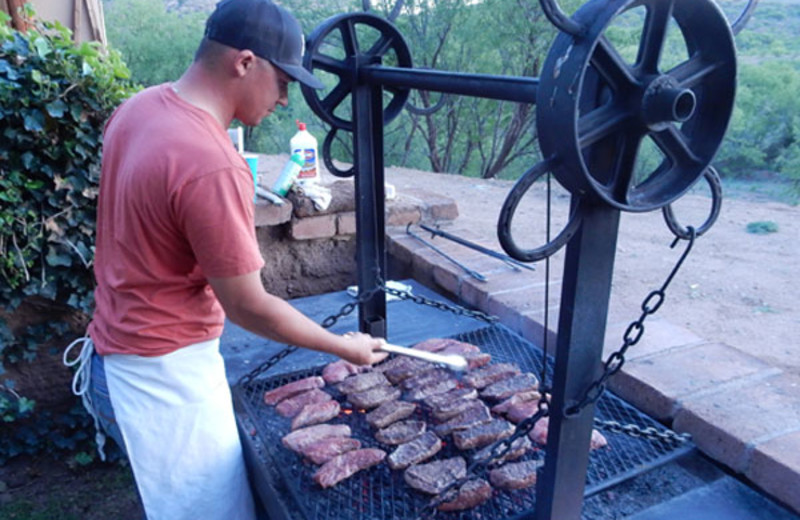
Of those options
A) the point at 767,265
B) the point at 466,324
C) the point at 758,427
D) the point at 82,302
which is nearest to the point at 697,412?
the point at 758,427

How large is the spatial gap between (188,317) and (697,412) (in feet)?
6.05

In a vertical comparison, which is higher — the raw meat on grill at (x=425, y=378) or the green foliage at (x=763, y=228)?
the raw meat on grill at (x=425, y=378)

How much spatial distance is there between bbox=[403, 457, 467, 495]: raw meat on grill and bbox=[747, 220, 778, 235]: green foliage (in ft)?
18.8

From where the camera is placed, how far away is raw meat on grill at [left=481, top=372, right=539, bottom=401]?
2.41 m

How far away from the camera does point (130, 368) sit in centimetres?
180

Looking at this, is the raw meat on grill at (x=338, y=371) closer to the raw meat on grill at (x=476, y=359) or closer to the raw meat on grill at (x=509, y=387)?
the raw meat on grill at (x=476, y=359)

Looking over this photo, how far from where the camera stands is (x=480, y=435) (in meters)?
2.15

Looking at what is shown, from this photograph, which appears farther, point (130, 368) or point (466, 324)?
point (466, 324)

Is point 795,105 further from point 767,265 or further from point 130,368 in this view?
point 130,368

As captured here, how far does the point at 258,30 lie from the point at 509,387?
1.71 metres

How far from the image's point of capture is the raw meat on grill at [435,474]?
75.0 inches

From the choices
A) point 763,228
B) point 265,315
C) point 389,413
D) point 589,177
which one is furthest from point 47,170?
point 763,228

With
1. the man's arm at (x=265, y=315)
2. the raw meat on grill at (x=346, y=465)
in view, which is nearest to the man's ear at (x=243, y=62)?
the man's arm at (x=265, y=315)

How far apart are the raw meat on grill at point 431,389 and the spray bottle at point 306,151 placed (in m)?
1.93
